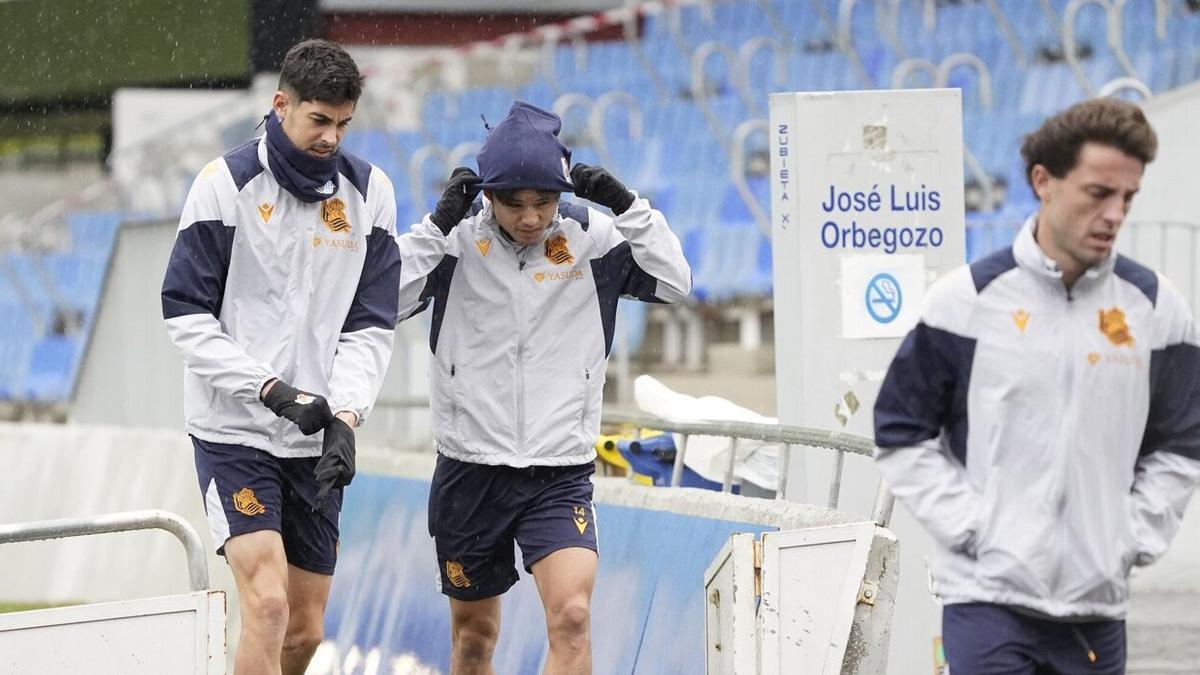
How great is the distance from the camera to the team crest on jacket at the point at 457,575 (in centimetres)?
670

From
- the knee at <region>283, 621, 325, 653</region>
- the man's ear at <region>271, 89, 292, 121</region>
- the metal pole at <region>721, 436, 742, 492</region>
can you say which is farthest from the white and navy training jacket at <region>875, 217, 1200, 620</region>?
the metal pole at <region>721, 436, 742, 492</region>

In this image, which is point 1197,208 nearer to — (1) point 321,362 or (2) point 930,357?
(1) point 321,362

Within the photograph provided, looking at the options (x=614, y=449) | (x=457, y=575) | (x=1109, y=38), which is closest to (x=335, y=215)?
(x=457, y=575)

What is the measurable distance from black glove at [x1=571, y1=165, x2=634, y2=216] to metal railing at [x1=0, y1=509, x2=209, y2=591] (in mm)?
1665

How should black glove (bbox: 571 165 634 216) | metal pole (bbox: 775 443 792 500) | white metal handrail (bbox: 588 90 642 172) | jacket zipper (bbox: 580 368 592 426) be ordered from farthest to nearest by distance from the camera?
white metal handrail (bbox: 588 90 642 172)
metal pole (bbox: 775 443 792 500)
jacket zipper (bbox: 580 368 592 426)
black glove (bbox: 571 165 634 216)

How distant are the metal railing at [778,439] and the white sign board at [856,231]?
12.3 inches

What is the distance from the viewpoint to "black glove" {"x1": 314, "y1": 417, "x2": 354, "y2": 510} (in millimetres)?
6004

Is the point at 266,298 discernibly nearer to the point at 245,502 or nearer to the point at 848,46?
the point at 245,502

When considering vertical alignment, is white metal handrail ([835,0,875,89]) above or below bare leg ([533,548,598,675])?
above

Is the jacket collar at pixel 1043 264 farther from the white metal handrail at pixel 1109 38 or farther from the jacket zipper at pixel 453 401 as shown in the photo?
the white metal handrail at pixel 1109 38

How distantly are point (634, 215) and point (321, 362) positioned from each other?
1120 mm

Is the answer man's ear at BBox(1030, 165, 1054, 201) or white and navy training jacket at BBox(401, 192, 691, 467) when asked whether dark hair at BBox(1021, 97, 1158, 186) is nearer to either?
man's ear at BBox(1030, 165, 1054, 201)

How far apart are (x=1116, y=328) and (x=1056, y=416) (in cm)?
24

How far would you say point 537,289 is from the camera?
6.52 m
